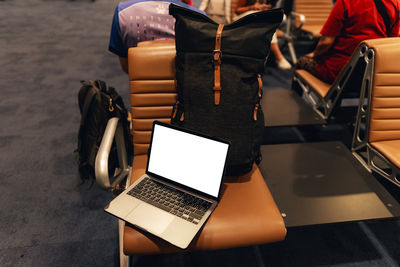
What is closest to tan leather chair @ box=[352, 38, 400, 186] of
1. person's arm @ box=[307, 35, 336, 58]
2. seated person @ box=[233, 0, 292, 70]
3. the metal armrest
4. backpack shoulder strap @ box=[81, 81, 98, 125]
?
person's arm @ box=[307, 35, 336, 58]

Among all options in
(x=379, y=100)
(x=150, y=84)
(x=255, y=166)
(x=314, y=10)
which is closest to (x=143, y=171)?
(x=150, y=84)

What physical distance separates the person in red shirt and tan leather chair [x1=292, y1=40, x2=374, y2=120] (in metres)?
→ 0.10

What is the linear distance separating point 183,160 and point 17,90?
2719mm

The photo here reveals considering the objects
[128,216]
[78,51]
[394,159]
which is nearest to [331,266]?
[394,159]

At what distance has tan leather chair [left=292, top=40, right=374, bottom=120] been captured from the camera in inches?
55.2

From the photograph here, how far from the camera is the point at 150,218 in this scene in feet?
3.29

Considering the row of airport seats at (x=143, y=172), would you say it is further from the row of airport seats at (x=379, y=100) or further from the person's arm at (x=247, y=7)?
the person's arm at (x=247, y=7)

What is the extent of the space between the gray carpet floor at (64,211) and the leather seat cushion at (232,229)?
17.4 inches

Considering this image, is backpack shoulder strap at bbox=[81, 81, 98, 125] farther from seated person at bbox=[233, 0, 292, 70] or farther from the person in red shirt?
seated person at bbox=[233, 0, 292, 70]

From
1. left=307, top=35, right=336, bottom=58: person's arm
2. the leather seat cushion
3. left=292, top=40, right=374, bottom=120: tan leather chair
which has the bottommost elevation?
the leather seat cushion

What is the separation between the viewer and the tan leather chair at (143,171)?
0.99 metres

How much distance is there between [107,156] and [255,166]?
68cm

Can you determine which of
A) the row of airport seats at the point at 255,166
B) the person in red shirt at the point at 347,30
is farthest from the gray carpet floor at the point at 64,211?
the person in red shirt at the point at 347,30

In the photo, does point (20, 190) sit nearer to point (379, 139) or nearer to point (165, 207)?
point (165, 207)
